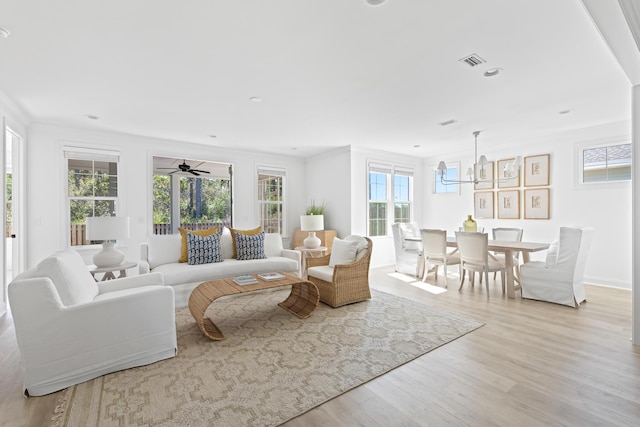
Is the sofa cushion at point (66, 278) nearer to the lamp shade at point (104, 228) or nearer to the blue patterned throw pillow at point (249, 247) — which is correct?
the lamp shade at point (104, 228)

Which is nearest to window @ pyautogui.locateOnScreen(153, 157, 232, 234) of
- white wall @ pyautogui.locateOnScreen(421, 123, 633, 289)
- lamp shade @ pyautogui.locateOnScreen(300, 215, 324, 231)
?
lamp shade @ pyautogui.locateOnScreen(300, 215, 324, 231)

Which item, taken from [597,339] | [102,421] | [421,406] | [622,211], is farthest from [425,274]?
[102,421]

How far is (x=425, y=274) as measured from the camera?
5.25 metres

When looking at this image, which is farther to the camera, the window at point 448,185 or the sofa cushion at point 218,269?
the window at point 448,185

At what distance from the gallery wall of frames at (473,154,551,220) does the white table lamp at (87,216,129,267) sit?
17.4ft

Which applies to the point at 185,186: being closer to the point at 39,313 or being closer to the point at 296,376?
the point at 39,313

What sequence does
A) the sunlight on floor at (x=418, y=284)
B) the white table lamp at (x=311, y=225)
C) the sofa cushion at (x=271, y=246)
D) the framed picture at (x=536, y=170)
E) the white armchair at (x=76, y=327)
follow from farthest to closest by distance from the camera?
the white table lamp at (x=311, y=225), the framed picture at (x=536, y=170), the sofa cushion at (x=271, y=246), the sunlight on floor at (x=418, y=284), the white armchair at (x=76, y=327)

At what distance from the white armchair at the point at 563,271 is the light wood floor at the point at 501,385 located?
0.55m

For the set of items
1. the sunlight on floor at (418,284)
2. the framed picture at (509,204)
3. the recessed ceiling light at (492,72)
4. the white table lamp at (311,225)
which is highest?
the recessed ceiling light at (492,72)

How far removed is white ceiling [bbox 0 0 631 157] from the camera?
2.08m

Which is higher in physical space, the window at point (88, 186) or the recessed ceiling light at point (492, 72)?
the recessed ceiling light at point (492, 72)

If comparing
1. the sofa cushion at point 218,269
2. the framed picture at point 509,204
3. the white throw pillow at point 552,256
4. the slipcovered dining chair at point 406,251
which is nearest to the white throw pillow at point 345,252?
the sofa cushion at point 218,269

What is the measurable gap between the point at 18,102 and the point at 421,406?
5223 mm

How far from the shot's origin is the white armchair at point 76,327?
1.96m
